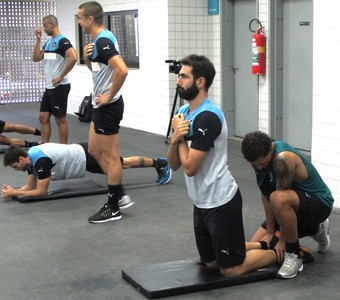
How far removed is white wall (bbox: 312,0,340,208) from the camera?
15.0ft

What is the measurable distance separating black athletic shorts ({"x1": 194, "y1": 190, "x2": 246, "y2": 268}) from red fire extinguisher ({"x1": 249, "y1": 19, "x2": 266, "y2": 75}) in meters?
4.15

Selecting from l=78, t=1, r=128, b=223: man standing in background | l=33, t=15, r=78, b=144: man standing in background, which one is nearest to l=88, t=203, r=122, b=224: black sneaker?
l=78, t=1, r=128, b=223: man standing in background

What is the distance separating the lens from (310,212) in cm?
349

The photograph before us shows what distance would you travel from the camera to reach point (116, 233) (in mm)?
4320

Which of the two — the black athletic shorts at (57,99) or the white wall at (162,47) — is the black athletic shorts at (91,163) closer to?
the black athletic shorts at (57,99)

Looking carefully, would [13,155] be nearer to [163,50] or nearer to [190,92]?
[190,92]

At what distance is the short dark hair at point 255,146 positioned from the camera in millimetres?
3283

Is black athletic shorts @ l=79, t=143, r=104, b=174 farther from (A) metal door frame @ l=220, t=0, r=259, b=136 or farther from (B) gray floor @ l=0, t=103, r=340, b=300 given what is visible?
(A) metal door frame @ l=220, t=0, r=259, b=136

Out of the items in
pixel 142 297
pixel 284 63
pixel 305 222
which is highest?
pixel 284 63

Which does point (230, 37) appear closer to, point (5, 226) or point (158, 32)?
point (158, 32)

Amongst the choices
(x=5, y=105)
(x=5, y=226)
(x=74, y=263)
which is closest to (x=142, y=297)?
(x=74, y=263)

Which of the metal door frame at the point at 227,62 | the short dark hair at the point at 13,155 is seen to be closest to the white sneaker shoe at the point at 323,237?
the short dark hair at the point at 13,155

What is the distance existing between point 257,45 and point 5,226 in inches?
151

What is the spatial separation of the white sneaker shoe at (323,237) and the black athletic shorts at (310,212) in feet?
0.36
